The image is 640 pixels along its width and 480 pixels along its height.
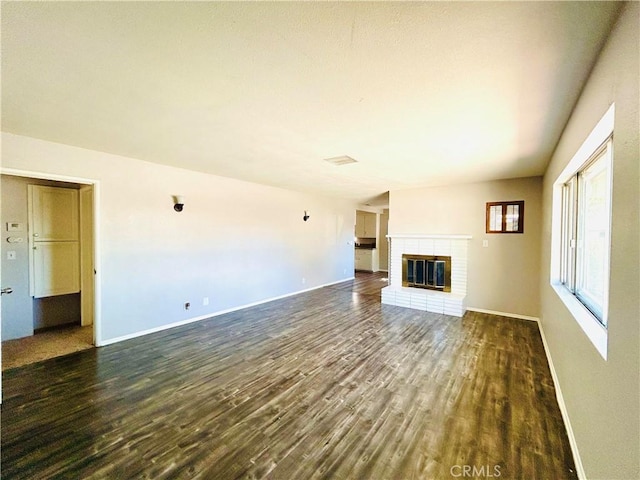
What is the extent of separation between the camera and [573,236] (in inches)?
107

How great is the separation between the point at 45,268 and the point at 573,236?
6588 millimetres

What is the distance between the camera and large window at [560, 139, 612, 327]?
6.08 ft

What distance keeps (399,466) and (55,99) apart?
3.44 metres

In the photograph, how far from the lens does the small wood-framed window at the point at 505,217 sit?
15.1 feet

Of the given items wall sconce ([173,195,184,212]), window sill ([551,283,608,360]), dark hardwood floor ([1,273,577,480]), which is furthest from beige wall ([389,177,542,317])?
wall sconce ([173,195,184,212])

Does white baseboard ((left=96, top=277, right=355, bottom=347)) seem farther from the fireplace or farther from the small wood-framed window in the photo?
Answer: the small wood-framed window

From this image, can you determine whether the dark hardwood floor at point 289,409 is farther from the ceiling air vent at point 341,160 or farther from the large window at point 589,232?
the ceiling air vent at point 341,160

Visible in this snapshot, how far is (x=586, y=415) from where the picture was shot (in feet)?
5.08

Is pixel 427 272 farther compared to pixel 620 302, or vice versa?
pixel 427 272

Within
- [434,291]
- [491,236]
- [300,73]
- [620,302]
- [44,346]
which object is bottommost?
[44,346]

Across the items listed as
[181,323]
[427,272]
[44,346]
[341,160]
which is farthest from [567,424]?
[44,346]

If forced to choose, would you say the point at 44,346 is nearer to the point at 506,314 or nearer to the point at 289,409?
the point at 289,409

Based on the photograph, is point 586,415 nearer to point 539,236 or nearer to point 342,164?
point 342,164

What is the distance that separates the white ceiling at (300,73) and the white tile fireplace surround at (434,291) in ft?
7.83
